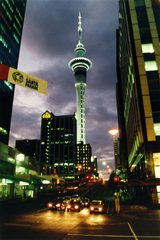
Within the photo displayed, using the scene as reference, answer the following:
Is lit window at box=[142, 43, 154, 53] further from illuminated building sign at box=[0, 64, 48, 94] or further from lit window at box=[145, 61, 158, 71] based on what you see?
illuminated building sign at box=[0, 64, 48, 94]

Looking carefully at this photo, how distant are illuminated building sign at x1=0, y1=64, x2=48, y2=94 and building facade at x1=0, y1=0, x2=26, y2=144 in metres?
105

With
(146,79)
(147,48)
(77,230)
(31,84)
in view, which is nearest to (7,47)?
(147,48)

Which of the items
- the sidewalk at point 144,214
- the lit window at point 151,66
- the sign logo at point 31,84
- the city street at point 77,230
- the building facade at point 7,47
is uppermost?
the building facade at point 7,47

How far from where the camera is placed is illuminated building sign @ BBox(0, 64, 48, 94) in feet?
21.1

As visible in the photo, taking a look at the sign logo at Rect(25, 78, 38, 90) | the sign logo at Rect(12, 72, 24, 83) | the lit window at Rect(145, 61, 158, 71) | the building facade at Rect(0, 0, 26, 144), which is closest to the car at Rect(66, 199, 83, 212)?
the sign logo at Rect(25, 78, 38, 90)

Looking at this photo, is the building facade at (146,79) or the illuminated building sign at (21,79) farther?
the building facade at (146,79)

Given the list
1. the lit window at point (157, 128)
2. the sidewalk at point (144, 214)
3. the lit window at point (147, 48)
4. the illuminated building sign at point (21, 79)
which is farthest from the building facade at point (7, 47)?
the illuminated building sign at point (21, 79)

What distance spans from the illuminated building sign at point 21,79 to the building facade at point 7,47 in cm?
10497

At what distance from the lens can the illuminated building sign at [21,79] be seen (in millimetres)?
6418

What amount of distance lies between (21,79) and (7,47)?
115m

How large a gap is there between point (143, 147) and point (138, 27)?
2727cm

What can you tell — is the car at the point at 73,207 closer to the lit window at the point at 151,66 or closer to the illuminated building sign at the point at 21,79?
the illuminated building sign at the point at 21,79

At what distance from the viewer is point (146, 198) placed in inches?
1689

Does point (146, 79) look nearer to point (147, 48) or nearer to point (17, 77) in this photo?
point (147, 48)
